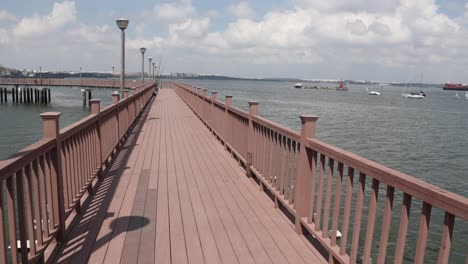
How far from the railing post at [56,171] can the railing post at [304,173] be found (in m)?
2.30

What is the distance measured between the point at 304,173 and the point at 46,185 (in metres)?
2.37

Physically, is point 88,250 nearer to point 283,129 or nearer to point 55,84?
point 283,129

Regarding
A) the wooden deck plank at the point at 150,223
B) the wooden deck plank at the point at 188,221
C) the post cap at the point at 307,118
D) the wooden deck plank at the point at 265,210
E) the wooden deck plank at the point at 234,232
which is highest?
the post cap at the point at 307,118

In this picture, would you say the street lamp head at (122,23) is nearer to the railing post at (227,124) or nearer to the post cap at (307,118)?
the railing post at (227,124)

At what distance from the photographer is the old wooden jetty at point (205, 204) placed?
2577 mm

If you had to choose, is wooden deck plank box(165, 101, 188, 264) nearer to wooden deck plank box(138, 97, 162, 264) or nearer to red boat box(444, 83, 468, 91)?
wooden deck plank box(138, 97, 162, 264)

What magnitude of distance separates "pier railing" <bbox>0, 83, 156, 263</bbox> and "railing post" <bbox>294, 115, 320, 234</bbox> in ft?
7.57

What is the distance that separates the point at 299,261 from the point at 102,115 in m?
4.14

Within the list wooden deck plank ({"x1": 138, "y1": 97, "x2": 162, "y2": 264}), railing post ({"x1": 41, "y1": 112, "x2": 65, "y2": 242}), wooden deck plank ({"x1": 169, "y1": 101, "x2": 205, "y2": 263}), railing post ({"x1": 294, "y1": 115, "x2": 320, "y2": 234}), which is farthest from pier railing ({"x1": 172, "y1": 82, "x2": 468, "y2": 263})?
railing post ({"x1": 41, "y1": 112, "x2": 65, "y2": 242})

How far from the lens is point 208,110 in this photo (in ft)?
38.5

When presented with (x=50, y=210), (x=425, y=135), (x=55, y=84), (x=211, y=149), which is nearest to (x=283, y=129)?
(x=50, y=210)

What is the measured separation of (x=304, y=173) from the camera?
3852 mm

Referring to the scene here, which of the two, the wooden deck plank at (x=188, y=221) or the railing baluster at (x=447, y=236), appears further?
the wooden deck plank at (x=188, y=221)

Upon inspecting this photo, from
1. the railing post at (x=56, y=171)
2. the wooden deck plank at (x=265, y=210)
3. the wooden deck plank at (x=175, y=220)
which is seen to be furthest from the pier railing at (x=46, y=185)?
the wooden deck plank at (x=265, y=210)
